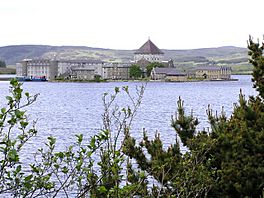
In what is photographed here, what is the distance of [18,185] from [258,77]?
717 cm

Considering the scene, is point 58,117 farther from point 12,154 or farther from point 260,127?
point 12,154

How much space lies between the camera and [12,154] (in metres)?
3.64

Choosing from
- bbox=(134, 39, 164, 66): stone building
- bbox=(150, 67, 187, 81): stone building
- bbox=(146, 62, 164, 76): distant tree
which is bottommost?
bbox=(150, 67, 187, 81): stone building

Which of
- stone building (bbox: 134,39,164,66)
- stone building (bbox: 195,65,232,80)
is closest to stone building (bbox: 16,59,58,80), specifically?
stone building (bbox: 134,39,164,66)

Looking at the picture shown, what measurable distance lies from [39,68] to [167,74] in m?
41.9

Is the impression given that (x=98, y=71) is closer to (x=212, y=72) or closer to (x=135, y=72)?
(x=135, y=72)

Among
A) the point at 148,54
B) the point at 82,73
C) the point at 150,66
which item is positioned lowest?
the point at 82,73

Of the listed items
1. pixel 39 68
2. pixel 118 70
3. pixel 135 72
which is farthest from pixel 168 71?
pixel 39 68

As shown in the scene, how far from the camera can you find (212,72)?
594ft

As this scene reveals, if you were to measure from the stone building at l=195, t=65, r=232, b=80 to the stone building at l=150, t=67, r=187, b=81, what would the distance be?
933 centimetres

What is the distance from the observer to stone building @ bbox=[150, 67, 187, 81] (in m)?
165

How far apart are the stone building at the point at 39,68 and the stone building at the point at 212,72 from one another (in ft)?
153

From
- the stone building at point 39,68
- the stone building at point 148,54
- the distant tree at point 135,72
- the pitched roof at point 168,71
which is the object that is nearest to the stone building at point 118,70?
the distant tree at point 135,72

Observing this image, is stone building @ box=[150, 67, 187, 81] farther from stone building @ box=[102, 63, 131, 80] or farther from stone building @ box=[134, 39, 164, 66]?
stone building @ box=[134, 39, 164, 66]
